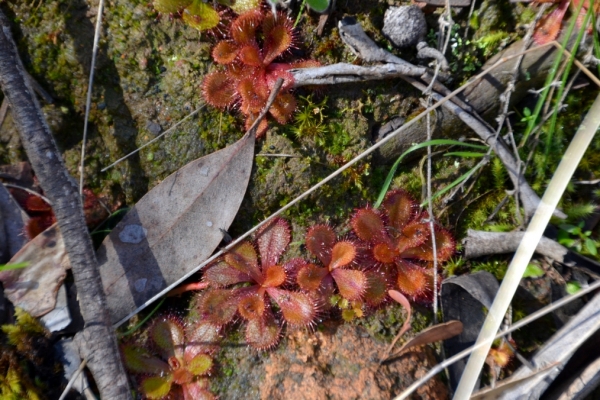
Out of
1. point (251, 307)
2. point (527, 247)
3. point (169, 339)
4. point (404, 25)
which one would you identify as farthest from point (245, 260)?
point (404, 25)

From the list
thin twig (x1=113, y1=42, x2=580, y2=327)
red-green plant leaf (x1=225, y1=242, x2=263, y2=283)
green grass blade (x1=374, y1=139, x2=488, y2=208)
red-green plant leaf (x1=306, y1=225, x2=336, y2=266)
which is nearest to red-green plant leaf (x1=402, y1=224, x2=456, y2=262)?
green grass blade (x1=374, y1=139, x2=488, y2=208)

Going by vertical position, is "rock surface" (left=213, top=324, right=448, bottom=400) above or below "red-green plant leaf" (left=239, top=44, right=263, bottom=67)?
below

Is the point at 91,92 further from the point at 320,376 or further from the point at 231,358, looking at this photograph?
the point at 320,376

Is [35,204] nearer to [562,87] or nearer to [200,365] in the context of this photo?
[200,365]

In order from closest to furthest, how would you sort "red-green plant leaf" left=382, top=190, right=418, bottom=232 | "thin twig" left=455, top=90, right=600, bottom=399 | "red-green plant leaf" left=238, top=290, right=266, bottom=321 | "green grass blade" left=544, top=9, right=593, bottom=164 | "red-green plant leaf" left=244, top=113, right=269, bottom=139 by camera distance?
"thin twig" left=455, top=90, right=600, bottom=399, "green grass blade" left=544, top=9, right=593, bottom=164, "red-green plant leaf" left=238, top=290, right=266, bottom=321, "red-green plant leaf" left=244, top=113, right=269, bottom=139, "red-green plant leaf" left=382, top=190, right=418, bottom=232

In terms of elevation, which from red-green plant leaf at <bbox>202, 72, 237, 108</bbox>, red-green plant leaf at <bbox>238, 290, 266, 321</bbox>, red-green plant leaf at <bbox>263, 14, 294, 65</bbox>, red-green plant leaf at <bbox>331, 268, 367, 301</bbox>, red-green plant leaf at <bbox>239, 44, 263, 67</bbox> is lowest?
red-green plant leaf at <bbox>238, 290, 266, 321</bbox>

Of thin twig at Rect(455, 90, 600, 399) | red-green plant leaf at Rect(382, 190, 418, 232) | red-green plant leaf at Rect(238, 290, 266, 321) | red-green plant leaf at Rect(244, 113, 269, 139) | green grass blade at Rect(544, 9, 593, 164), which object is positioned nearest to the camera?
thin twig at Rect(455, 90, 600, 399)

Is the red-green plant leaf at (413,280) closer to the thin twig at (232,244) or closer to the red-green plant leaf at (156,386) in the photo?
the thin twig at (232,244)

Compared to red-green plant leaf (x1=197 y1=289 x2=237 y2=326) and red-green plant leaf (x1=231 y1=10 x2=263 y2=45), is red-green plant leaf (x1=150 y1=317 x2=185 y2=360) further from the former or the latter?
red-green plant leaf (x1=231 y1=10 x2=263 y2=45)
